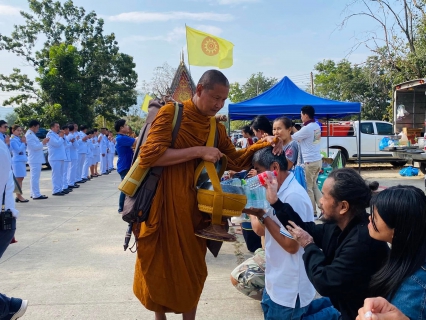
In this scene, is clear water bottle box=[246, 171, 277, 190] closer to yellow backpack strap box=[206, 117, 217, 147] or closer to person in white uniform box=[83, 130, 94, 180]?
yellow backpack strap box=[206, 117, 217, 147]

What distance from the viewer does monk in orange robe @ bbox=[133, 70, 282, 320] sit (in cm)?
236

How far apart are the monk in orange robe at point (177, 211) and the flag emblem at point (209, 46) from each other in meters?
6.40

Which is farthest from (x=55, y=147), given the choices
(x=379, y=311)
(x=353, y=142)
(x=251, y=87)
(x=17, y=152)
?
(x=251, y=87)

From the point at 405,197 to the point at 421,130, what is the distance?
14122 millimetres

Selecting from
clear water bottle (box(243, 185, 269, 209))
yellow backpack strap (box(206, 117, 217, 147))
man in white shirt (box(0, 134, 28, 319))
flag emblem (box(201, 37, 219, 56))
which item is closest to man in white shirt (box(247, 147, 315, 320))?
clear water bottle (box(243, 185, 269, 209))

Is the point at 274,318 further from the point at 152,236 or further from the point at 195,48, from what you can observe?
the point at 195,48

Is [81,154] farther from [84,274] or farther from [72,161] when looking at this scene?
[84,274]

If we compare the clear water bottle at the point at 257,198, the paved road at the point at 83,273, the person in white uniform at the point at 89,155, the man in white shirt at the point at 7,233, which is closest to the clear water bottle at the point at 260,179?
the clear water bottle at the point at 257,198

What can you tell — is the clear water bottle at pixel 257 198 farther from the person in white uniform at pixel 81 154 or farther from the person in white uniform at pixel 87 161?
the person in white uniform at pixel 87 161

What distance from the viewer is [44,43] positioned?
30.9m

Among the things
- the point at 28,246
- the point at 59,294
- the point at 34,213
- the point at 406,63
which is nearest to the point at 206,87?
the point at 59,294

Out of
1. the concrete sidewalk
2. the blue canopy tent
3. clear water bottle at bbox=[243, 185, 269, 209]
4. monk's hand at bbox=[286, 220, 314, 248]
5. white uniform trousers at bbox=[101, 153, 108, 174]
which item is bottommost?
the concrete sidewalk

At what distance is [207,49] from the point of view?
8.60 m

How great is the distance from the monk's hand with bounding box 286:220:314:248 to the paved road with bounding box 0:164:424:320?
1.65m
